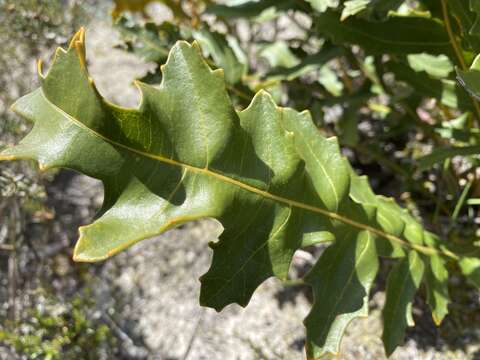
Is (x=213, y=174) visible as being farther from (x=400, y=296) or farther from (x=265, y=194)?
(x=400, y=296)

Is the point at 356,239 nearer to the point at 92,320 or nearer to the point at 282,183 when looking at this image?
the point at 282,183

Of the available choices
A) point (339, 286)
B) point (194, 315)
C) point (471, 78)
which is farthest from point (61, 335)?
point (471, 78)

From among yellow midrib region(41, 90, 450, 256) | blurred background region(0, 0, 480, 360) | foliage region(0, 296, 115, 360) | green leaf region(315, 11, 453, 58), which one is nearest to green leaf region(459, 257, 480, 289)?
yellow midrib region(41, 90, 450, 256)

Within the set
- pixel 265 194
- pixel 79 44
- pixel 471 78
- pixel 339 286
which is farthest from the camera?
pixel 339 286

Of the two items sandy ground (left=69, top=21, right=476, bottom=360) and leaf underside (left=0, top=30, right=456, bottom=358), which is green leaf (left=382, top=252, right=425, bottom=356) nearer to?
leaf underside (left=0, top=30, right=456, bottom=358)

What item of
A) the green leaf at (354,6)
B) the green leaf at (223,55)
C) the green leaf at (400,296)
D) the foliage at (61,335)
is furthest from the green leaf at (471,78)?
the foliage at (61,335)

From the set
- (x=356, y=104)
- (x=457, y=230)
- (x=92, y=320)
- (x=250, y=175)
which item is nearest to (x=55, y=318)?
(x=92, y=320)

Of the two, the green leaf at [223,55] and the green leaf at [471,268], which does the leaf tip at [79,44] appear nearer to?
the green leaf at [223,55]
